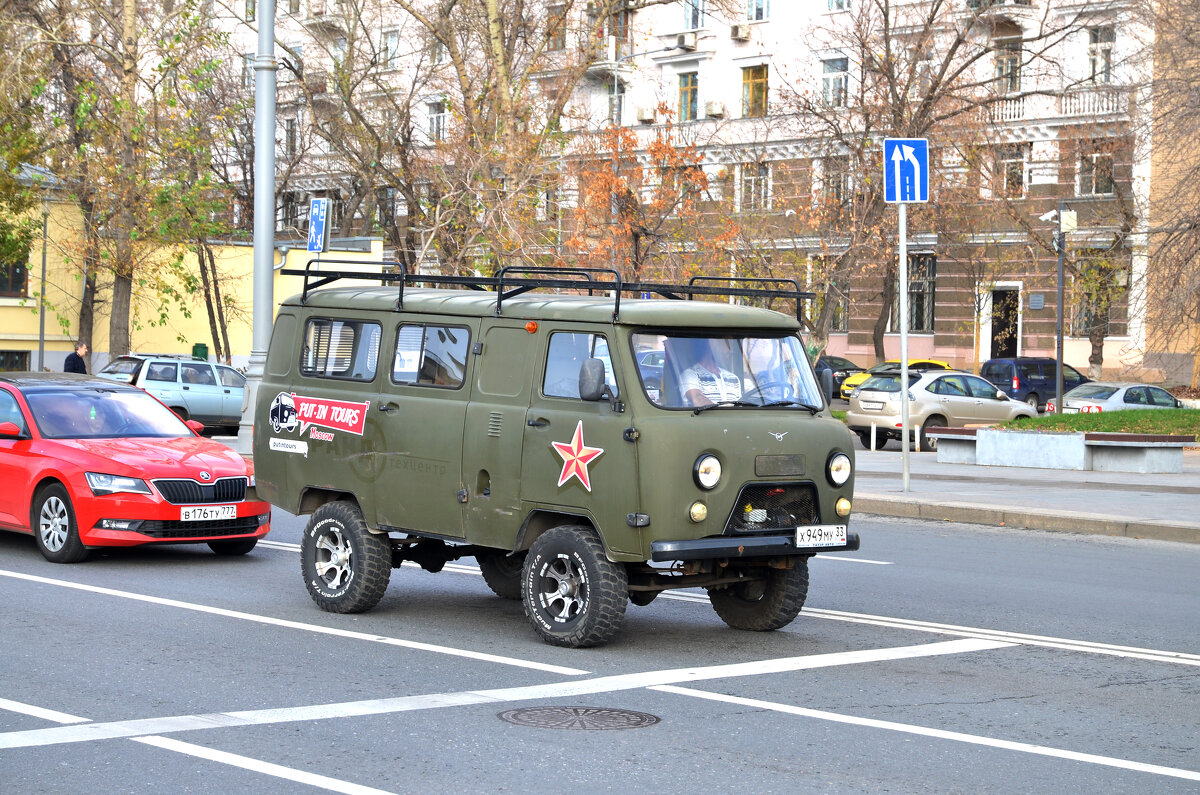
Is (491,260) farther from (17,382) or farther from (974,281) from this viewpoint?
(974,281)

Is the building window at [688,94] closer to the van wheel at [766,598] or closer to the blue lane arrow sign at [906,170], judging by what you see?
the blue lane arrow sign at [906,170]

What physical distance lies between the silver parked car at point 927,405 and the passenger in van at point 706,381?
2011 cm

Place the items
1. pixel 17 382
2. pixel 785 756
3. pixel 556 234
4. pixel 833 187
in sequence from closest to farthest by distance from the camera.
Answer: pixel 785 756
pixel 17 382
pixel 556 234
pixel 833 187

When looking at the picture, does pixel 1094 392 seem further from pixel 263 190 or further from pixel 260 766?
pixel 260 766

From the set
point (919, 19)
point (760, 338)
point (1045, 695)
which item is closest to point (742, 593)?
point (760, 338)

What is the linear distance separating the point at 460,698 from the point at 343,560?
2.84 metres

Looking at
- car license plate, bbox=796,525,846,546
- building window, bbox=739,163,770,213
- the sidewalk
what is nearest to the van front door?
car license plate, bbox=796,525,846,546

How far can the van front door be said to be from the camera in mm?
9352

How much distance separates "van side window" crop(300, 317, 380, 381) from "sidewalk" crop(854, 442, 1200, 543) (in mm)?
7890

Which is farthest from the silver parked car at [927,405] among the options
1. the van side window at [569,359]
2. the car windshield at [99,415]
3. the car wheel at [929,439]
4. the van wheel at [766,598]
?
the van side window at [569,359]

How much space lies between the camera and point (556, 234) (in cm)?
3108

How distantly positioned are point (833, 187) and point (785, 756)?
34088 mm

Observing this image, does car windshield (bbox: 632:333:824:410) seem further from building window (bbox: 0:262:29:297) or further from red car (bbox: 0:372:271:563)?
building window (bbox: 0:262:29:297)

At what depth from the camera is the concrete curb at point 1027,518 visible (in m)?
15.3
